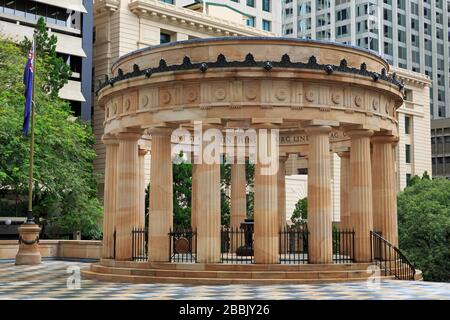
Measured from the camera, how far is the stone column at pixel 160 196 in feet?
85.8

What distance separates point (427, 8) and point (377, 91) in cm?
12572

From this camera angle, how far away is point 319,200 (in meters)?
25.5

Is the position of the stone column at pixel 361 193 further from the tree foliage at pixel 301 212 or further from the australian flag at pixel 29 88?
the tree foliage at pixel 301 212

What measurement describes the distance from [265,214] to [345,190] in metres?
10.6

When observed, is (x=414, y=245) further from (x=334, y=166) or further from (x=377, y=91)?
(x=334, y=166)

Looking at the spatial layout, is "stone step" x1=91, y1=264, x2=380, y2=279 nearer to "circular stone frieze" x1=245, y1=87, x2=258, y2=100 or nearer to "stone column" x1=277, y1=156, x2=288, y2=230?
"circular stone frieze" x1=245, y1=87, x2=258, y2=100

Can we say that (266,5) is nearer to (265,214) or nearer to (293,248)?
(293,248)

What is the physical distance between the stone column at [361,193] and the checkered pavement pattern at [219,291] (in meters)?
2.15

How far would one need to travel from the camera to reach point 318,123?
25531mm

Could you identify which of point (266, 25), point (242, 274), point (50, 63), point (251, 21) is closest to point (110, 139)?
point (242, 274)

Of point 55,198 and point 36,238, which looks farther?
point 55,198

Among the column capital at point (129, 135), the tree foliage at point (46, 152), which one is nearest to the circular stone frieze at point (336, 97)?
the column capital at point (129, 135)

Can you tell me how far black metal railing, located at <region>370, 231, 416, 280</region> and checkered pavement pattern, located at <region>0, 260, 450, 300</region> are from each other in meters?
1.96
